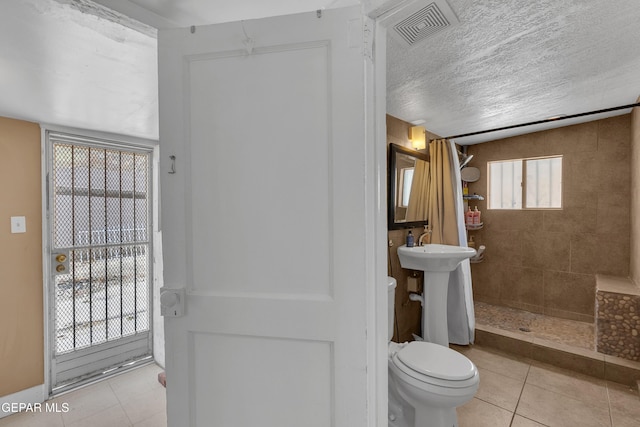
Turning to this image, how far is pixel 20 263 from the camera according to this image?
2.09 metres

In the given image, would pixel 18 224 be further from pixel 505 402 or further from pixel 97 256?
pixel 505 402

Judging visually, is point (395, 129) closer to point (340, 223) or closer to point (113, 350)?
point (340, 223)

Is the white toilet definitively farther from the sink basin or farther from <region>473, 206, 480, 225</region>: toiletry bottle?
<region>473, 206, 480, 225</region>: toiletry bottle

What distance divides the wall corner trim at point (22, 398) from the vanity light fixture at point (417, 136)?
3.67 metres

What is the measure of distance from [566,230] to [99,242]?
4.66 m

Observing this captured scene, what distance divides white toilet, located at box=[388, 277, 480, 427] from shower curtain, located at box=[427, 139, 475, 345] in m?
1.11

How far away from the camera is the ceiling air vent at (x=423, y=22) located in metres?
1.13

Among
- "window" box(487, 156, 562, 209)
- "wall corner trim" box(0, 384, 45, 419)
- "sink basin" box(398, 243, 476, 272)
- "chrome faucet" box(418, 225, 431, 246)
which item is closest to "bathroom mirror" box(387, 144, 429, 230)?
"chrome faucet" box(418, 225, 431, 246)

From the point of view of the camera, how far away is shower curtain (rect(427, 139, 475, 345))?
2627mm

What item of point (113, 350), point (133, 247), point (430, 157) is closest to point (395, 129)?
point (430, 157)

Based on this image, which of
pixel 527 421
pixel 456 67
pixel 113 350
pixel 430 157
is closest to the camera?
pixel 456 67

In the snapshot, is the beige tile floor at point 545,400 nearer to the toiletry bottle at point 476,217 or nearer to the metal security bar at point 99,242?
the toiletry bottle at point 476,217

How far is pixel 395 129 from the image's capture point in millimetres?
2406

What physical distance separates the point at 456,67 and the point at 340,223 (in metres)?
1.36
